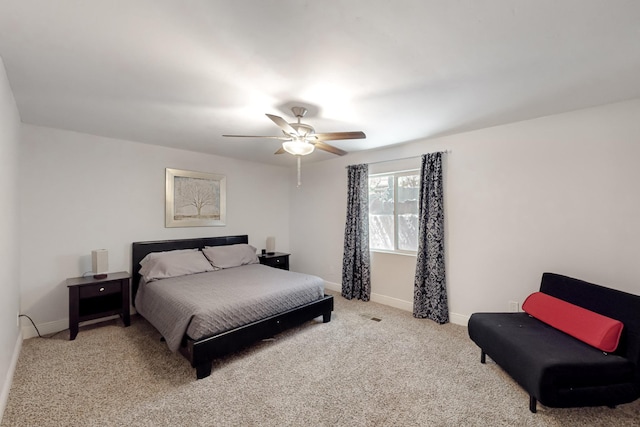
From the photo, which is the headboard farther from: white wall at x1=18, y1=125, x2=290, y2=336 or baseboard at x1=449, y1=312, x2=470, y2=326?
baseboard at x1=449, y1=312, x2=470, y2=326

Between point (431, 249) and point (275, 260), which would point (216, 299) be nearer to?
point (275, 260)

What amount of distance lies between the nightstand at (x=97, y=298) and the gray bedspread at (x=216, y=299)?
0.18m

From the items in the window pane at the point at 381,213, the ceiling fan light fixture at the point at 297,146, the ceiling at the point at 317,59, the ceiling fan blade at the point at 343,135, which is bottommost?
the window pane at the point at 381,213

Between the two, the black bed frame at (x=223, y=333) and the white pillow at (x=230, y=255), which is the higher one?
the white pillow at (x=230, y=255)

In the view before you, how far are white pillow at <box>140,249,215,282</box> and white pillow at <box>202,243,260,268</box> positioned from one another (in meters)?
0.15

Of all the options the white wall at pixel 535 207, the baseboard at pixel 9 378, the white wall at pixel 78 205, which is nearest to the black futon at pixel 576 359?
the white wall at pixel 535 207

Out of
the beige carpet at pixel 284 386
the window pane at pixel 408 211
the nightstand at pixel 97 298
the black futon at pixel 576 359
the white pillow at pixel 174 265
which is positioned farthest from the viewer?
the window pane at pixel 408 211

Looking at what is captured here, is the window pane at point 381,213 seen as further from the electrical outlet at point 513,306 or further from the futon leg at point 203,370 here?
the futon leg at point 203,370

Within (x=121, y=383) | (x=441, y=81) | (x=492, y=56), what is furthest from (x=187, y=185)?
(x=492, y=56)

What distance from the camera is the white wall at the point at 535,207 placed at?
7.82ft

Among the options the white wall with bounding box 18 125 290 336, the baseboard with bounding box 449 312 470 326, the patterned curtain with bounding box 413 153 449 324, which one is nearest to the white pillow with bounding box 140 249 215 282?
the white wall with bounding box 18 125 290 336

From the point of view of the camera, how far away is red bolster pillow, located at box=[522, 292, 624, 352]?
1854 millimetres

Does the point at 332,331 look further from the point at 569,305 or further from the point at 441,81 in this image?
the point at 441,81

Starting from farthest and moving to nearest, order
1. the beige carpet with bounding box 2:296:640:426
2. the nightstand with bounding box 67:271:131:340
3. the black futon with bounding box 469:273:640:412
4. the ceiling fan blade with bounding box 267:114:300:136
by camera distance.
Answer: the nightstand with bounding box 67:271:131:340, the ceiling fan blade with bounding box 267:114:300:136, the beige carpet with bounding box 2:296:640:426, the black futon with bounding box 469:273:640:412
